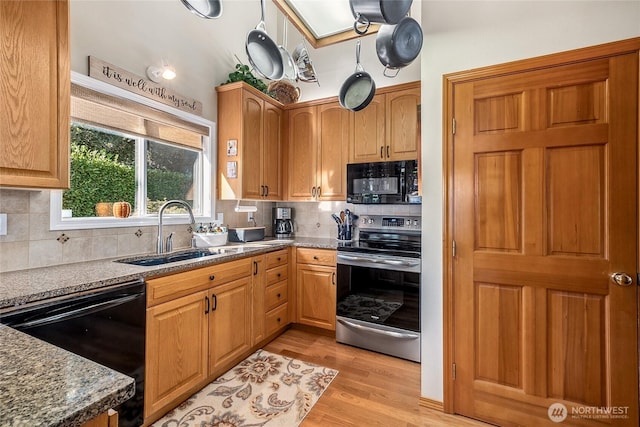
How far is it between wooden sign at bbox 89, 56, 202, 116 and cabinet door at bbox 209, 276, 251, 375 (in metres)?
1.57

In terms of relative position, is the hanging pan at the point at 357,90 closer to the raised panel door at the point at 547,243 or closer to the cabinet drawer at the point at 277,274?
the raised panel door at the point at 547,243

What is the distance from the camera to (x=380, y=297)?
2.58 m

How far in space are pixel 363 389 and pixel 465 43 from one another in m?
2.34

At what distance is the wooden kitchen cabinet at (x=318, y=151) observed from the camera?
3133mm

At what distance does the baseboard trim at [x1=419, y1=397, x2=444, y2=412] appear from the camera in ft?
6.01

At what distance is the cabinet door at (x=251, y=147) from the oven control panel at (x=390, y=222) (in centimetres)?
120

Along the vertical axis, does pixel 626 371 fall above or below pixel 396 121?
below

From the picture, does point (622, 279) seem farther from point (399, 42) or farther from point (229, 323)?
point (229, 323)

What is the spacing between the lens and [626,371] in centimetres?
147

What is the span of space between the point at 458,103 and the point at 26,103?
7.24 feet

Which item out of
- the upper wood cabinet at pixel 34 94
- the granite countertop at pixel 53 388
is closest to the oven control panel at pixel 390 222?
the upper wood cabinet at pixel 34 94

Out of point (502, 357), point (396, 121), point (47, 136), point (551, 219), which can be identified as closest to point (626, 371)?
point (502, 357)

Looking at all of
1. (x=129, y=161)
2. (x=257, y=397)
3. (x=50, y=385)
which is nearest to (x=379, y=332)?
(x=257, y=397)

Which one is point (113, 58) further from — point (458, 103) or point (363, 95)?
point (458, 103)
